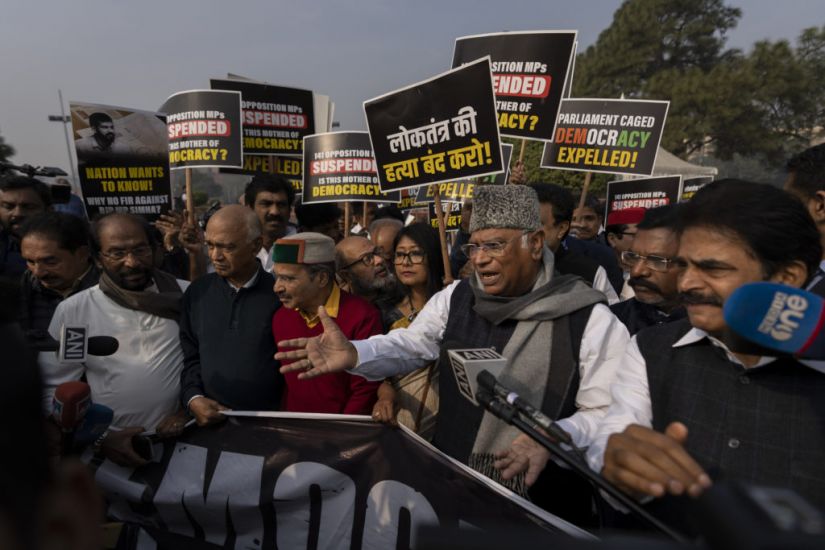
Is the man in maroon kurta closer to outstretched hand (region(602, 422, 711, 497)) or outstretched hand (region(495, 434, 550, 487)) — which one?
outstretched hand (region(495, 434, 550, 487))

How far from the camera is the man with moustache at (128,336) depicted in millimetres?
3000

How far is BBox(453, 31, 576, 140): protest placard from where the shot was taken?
18.2ft

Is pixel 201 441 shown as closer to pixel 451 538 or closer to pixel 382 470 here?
pixel 382 470

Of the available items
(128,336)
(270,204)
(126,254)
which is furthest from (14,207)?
(128,336)

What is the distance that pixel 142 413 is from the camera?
3.13m

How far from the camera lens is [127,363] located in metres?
3.13

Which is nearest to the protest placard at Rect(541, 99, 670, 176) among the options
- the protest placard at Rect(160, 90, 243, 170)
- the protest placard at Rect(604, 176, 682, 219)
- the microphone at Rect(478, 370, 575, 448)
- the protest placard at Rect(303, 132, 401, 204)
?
the protest placard at Rect(604, 176, 682, 219)

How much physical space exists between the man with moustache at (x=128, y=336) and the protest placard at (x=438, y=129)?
2.00 m

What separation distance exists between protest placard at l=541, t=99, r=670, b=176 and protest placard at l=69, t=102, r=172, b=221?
441 cm

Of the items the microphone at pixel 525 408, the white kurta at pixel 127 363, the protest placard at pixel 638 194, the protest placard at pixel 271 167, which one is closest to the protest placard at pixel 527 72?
the protest placard at pixel 638 194

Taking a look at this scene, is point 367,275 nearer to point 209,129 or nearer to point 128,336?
point 128,336

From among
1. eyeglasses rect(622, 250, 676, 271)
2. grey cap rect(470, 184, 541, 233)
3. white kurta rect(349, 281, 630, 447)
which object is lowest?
white kurta rect(349, 281, 630, 447)

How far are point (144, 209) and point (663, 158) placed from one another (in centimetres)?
3206

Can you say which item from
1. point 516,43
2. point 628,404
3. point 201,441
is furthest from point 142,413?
point 516,43
